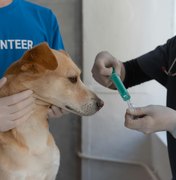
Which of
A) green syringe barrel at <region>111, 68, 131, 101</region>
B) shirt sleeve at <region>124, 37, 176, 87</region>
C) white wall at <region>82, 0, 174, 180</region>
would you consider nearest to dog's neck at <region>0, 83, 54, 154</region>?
green syringe barrel at <region>111, 68, 131, 101</region>

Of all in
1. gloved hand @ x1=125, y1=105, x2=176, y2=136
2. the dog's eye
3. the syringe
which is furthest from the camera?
the dog's eye

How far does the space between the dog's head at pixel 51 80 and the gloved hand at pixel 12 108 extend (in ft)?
0.09

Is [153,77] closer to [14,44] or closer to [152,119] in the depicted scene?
[152,119]

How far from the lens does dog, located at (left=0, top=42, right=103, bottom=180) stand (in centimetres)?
98

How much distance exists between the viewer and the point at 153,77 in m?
1.14

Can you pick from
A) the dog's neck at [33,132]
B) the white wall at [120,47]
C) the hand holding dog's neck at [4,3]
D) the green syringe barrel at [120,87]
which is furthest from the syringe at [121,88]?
the white wall at [120,47]

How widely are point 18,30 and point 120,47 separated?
2.53 feet

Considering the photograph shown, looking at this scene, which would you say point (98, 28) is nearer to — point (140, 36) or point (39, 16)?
point (140, 36)

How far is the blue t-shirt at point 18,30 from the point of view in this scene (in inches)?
45.4

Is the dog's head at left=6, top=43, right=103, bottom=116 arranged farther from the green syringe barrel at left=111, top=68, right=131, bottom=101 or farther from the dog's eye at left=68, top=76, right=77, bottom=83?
the green syringe barrel at left=111, top=68, right=131, bottom=101

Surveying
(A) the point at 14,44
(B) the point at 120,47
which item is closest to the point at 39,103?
(A) the point at 14,44

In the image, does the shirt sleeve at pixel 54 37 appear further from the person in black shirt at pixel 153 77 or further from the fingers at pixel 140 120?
the fingers at pixel 140 120

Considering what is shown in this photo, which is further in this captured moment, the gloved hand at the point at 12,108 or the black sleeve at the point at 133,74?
the black sleeve at the point at 133,74

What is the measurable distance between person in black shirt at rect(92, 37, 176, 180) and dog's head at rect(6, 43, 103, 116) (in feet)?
0.32
